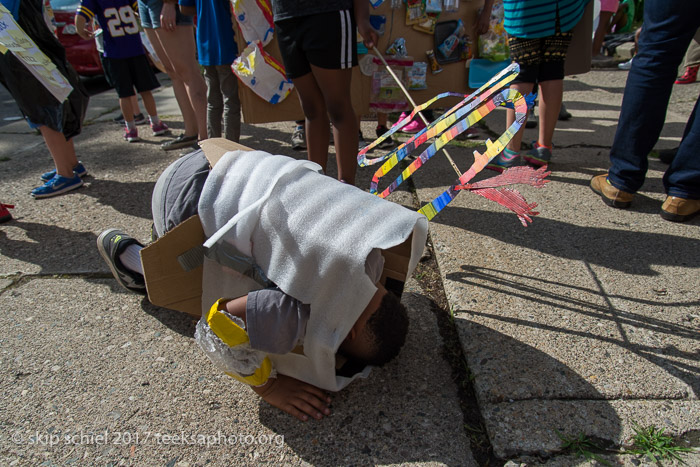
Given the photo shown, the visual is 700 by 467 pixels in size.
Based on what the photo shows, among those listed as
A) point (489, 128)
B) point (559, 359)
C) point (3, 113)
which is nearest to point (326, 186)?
point (559, 359)

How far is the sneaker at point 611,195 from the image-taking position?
264cm

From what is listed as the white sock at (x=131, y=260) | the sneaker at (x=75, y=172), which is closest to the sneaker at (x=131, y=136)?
the sneaker at (x=75, y=172)

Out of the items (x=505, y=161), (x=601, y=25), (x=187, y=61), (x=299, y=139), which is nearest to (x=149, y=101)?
(x=187, y=61)

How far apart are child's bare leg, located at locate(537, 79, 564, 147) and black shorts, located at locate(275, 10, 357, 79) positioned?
1.43 meters

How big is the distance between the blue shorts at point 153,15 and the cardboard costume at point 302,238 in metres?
2.47

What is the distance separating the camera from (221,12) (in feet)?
10.5

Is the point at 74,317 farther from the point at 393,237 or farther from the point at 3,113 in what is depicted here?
the point at 3,113

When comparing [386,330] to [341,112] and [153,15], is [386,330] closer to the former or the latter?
[341,112]

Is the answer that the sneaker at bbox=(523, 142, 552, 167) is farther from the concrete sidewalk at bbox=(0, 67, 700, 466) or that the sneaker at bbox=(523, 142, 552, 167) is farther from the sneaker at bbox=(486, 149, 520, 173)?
the concrete sidewalk at bbox=(0, 67, 700, 466)

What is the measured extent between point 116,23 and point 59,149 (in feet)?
5.03

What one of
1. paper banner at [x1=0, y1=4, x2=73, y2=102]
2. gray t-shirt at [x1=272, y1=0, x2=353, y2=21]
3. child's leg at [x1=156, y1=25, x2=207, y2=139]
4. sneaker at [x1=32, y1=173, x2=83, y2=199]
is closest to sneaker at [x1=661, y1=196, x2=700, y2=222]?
gray t-shirt at [x1=272, y1=0, x2=353, y2=21]

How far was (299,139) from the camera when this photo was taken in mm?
3969

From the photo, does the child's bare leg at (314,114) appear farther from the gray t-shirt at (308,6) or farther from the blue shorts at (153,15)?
the blue shorts at (153,15)

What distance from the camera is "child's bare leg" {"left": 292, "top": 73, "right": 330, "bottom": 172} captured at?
8.39 feet
